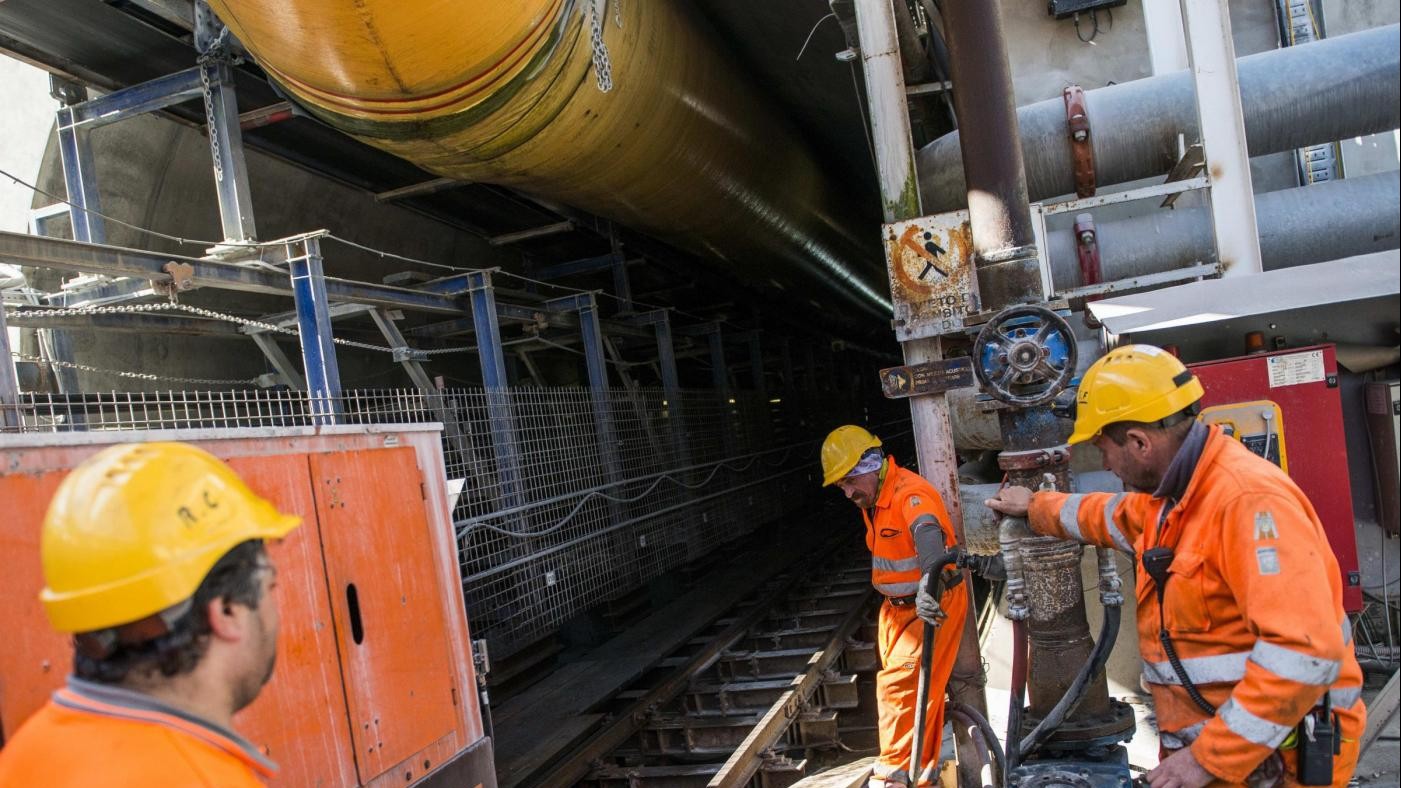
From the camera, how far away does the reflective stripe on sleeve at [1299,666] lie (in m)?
2.24

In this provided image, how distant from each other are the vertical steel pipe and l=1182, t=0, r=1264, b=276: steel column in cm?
75

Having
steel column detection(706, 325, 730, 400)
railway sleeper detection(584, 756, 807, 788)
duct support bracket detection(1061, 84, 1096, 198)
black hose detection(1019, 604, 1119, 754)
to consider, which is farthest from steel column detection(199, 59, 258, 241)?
steel column detection(706, 325, 730, 400)

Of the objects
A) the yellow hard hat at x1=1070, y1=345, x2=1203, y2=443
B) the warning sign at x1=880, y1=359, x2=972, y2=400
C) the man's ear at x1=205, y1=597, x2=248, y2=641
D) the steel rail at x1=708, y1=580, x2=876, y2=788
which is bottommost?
the steel rail at x1=708, y1=580, x2=876, y2=788

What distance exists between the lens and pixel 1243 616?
2.47 meters

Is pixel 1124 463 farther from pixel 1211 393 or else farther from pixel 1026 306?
pixel 1211 393

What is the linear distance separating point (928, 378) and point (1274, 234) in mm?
1721

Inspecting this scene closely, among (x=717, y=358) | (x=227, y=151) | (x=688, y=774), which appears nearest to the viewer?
(x=688, y=774)

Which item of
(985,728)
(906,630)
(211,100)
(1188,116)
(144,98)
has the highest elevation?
(144,98)

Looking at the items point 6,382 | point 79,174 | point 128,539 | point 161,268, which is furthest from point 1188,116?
point 79,174

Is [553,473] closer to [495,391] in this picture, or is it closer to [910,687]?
[495,391]

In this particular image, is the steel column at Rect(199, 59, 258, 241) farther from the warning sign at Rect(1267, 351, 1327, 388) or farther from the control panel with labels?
the warning sign at Rect(1267, 351, 1327, 388)

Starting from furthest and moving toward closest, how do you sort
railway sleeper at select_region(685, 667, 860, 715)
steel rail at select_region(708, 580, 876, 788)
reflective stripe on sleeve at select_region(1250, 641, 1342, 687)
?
railway sleeper at select_region(685, 667, 860, 715) → steel rail at select_region(708, 580, 876, 788) → reflective stripe on sleeve at select_region(1250, 641, 1342, 687)

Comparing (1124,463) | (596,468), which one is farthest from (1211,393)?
(596,468)

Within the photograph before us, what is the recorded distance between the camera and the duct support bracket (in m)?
4.57
